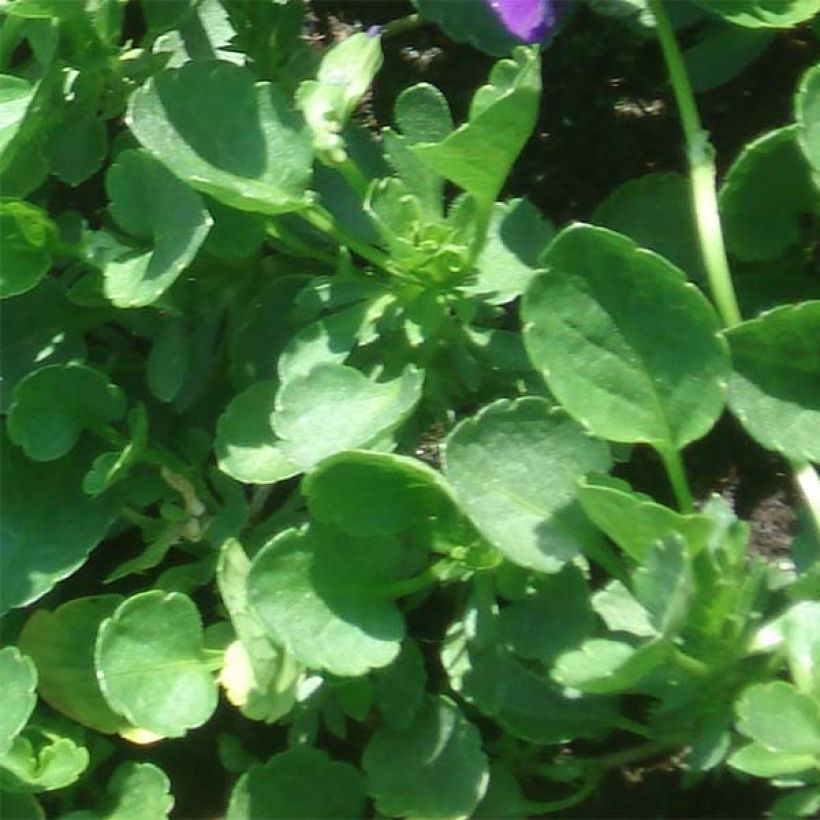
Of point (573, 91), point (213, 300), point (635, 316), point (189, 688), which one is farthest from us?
point (573, 91)

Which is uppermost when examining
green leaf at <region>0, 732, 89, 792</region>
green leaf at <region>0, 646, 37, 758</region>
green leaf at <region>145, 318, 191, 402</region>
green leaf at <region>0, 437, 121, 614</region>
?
green leaf at <region>145, 318, 191, 402</region>

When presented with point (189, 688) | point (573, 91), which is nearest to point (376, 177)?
point (573, 91)


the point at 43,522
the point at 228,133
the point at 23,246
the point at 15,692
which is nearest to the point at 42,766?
the point at 15,692

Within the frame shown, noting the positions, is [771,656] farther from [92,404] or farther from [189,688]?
[92,404]

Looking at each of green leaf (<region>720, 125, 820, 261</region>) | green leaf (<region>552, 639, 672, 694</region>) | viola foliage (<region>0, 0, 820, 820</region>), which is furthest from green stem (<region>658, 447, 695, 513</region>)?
green leaf (<region>720, 125, 820, 261</region>)

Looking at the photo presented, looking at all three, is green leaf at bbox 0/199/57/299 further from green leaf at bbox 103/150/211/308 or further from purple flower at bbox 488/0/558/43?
purple flower at bbox 488/0/558/43

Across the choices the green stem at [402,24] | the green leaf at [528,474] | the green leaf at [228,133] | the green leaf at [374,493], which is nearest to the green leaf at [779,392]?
the green leaf at [528,474]

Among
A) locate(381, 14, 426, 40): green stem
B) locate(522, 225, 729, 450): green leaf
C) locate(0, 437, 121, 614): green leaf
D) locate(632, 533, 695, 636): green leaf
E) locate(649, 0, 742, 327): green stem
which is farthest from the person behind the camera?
locate(381, 14, 426, 40): green stem
